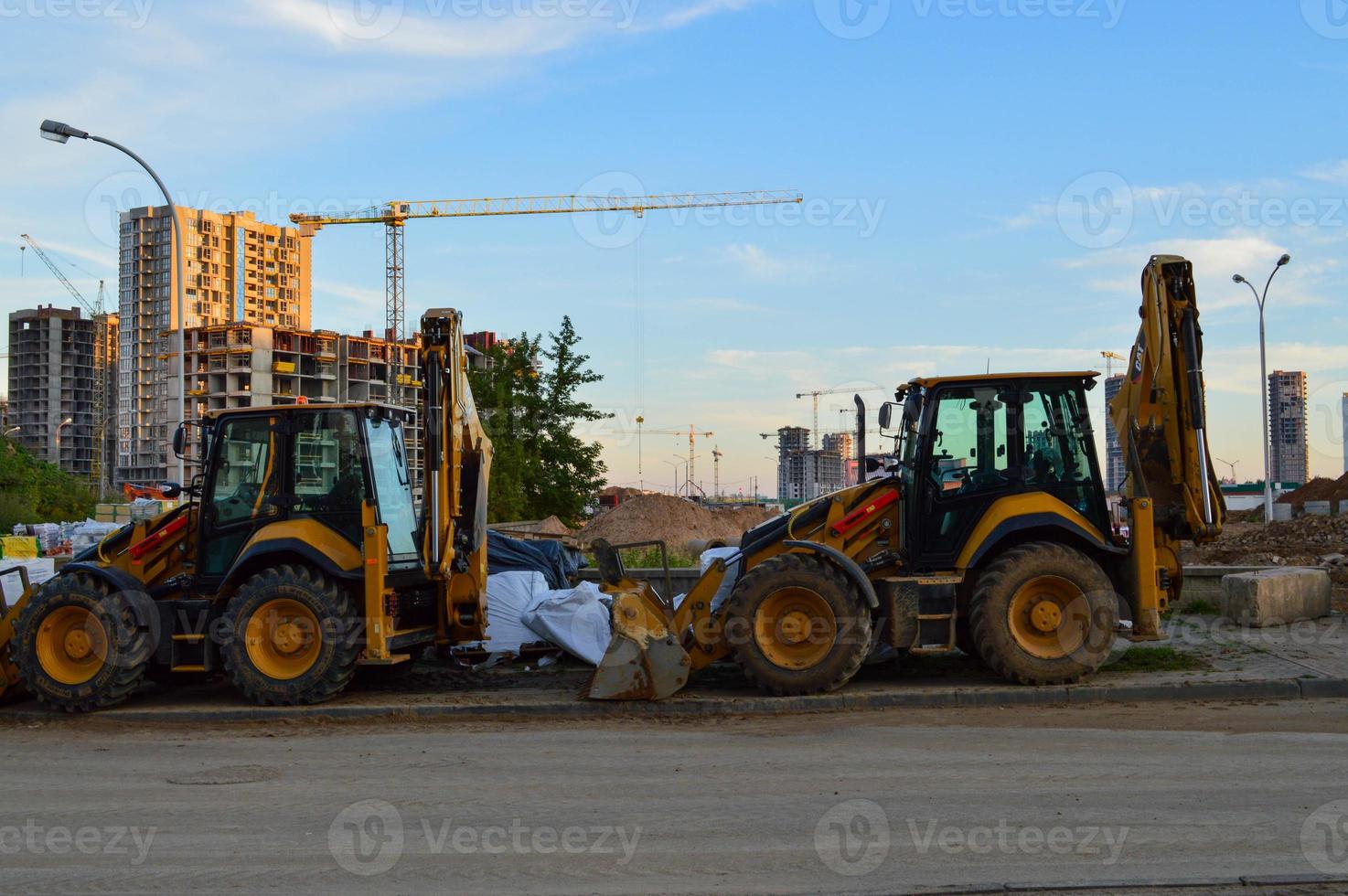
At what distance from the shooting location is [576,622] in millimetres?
12883

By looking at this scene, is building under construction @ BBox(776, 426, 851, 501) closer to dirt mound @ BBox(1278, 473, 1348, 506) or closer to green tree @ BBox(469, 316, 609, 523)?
dirt mound @ BBox(1278, 473, 1348, 506)

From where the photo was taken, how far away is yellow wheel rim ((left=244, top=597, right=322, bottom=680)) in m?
10.8

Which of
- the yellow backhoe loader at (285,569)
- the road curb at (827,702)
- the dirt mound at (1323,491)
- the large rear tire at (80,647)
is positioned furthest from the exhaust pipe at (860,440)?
the dirt mound at (1323,491)

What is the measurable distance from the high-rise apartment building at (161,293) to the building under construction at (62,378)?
17.1 ft

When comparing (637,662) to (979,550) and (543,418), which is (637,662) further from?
(543,418)

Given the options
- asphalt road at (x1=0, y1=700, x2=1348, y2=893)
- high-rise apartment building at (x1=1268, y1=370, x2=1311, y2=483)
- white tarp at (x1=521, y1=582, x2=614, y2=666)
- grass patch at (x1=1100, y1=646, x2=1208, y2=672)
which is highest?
high-rise apartment building at (x1=1268, y1=370, x2=1311, y2=483)

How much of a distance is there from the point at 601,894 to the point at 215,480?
7.46 meters

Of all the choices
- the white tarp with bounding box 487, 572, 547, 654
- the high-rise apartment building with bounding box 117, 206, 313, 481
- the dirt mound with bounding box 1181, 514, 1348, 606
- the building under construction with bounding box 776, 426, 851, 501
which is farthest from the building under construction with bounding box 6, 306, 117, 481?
the white tarp with bounding box 487, 572, 547, 654

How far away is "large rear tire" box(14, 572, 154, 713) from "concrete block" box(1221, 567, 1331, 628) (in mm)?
12229

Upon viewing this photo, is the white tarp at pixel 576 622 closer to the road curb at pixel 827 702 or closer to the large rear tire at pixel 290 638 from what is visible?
the road curb at pixel 827 702

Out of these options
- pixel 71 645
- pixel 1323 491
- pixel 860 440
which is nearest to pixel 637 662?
pixel 860 440

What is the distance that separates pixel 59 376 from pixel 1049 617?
153 metres

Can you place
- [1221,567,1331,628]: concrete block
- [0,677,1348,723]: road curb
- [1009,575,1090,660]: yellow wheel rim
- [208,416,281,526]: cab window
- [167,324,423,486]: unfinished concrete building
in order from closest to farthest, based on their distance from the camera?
[0,677,1348,723]: road curb, [1009,575,1090,660]: yellow wheel rim, [208,416,281,526]: cab window, [1221,567,1331,628]: concrete block, [167,324,423,486]: unfinished concrete building

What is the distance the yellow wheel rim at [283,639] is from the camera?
10.8 metres
